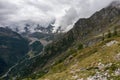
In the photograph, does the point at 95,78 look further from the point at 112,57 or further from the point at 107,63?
the point at 112,57

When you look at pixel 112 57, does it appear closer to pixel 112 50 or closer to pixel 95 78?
pixel 112 50

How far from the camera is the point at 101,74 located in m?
101

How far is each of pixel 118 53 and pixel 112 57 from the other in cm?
431

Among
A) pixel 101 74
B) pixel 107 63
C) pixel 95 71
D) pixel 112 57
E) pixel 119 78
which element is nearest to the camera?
pixel 119 78

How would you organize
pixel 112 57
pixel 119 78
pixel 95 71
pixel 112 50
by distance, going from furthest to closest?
pixel 112 50 → pixel 112 57 → pixel 95 71 → pixel 119 78

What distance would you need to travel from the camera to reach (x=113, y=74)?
98.2 m

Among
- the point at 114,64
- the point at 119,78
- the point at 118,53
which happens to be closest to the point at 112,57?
the point at 118,53

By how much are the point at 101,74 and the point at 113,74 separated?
459cm

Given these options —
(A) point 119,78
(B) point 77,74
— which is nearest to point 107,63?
(B) point 77,74

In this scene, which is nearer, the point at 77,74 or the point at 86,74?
the point at 86,74

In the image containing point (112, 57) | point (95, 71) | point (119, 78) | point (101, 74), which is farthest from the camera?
point (112, 57)

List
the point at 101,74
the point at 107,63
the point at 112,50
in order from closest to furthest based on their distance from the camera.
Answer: the point at 101,74 → the point at 107,63 → the point at 112,50

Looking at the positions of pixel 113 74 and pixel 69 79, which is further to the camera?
pixel 69 79

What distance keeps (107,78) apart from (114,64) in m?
15.1
